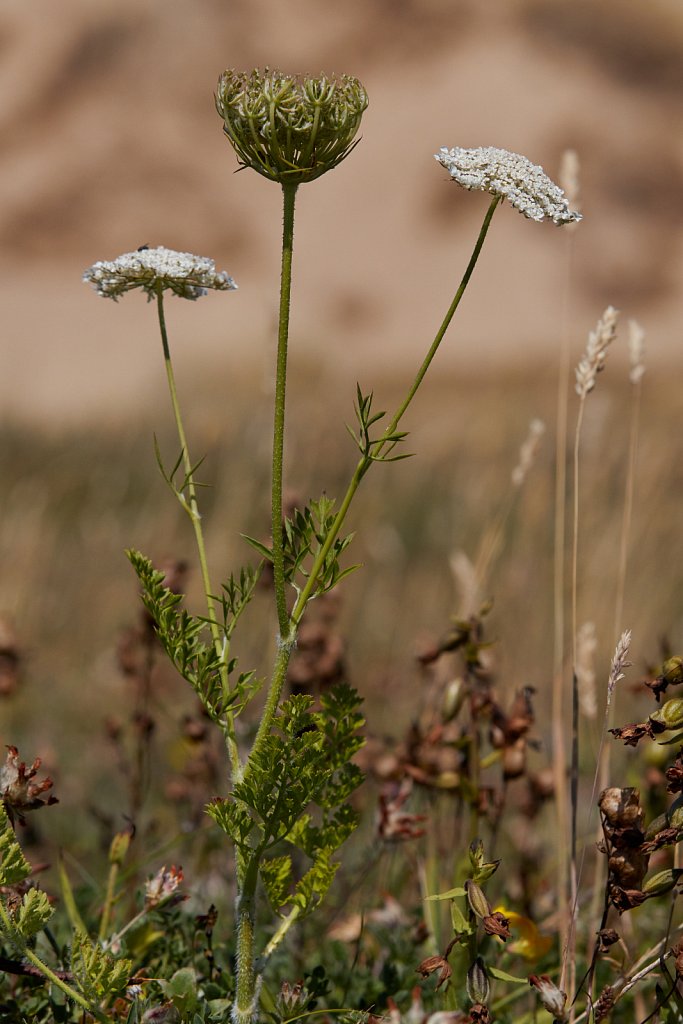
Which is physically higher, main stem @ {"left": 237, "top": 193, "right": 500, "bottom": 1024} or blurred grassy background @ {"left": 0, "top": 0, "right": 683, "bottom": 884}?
blurred grassy background @ {"left": 0, "top": 0, "right": 683, "bottom": 884}

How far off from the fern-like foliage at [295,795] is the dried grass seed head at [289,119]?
0.54 metres

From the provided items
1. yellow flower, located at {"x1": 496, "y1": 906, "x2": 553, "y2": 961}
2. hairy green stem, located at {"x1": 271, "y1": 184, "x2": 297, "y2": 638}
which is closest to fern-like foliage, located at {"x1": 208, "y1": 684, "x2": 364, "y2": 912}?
hairy green stem, located at {"x1": 271, "y1": 184, "x2": 297, "y2": 638}

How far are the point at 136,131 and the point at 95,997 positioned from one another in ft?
64.4

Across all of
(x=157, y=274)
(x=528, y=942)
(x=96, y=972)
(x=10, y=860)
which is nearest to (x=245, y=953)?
(x=96, y=972)

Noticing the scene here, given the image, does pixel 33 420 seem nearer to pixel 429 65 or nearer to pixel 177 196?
pixel 177 196

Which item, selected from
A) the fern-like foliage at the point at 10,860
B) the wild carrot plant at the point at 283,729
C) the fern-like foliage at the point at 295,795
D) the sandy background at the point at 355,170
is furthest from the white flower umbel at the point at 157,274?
the sandy background at the point at 355,170

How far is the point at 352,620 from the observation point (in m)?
5.21

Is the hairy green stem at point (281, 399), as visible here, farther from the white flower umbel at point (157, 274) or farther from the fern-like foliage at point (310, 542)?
the white flower umbel at point (157, 274)

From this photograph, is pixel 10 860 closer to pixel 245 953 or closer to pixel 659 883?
pixel 245 953

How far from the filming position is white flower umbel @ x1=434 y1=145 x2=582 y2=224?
1028 mm

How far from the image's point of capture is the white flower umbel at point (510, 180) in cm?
103

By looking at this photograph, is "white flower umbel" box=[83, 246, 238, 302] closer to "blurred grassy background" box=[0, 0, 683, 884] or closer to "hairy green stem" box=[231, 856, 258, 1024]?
"hairy green stem" box=[231, 856, 258, 1024]

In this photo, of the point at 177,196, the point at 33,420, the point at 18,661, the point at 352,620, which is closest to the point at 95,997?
the point at 18,661

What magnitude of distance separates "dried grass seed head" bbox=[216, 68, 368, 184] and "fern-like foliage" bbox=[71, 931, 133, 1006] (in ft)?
2.64
